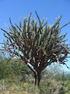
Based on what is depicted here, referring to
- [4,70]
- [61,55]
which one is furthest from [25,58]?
[4,70]

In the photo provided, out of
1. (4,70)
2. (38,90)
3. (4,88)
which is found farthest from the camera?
(4,70)

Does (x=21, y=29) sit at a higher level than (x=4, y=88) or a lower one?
higher

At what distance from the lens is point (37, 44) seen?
59.2 feet

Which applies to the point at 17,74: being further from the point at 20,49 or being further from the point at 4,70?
the point at 20,49

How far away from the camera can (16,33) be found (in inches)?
728

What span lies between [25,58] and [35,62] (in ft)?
2.27

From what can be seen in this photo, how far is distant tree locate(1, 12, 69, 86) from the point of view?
17969 mm

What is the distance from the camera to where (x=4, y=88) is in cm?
1744

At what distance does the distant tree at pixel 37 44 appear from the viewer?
18.0 meters

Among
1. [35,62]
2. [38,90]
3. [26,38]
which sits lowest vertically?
[38,90]

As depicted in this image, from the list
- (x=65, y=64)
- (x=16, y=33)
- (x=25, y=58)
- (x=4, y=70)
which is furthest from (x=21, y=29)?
(x=4, y=70)

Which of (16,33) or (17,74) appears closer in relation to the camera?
(16,33)

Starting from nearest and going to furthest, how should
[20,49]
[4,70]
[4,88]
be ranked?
[4,88]
[20,49]
[4,70]

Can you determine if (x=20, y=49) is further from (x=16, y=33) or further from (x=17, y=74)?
(x=17, y=74)
